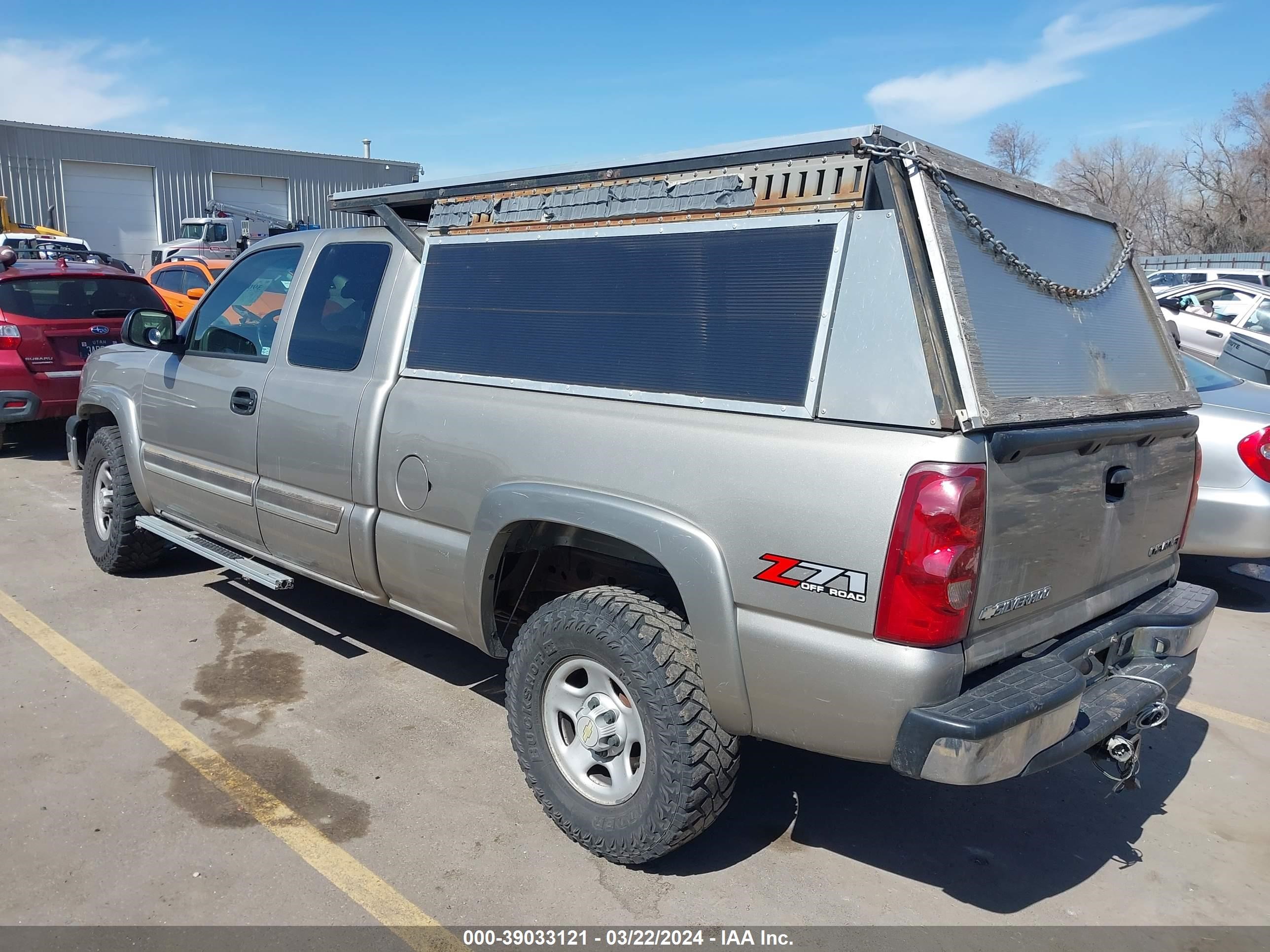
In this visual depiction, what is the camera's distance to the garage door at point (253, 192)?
34.7 metres

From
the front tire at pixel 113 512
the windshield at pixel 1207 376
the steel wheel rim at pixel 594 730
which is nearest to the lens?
the steel wheel rim at pixel 594 730

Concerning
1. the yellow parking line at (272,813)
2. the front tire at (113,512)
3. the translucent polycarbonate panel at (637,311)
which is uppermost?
the translucent polycarbonate panel at (637,311)

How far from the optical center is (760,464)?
2787 millimetres

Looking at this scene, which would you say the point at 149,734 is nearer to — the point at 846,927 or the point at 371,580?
the point at 371,580

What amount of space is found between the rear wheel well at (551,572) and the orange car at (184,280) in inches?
553

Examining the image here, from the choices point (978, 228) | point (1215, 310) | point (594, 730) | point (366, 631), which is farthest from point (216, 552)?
point (1215, 310)

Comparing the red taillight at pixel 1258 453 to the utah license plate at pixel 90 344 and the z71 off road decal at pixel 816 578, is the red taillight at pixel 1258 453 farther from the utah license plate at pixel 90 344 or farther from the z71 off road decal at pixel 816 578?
the utah license plate at pixel 90 344

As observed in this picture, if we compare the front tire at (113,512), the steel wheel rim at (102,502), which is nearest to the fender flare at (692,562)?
the front tire at (113,512)

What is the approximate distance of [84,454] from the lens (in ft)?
20.9

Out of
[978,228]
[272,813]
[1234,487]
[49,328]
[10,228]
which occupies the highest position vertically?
[10,228]

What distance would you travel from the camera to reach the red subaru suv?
28.6 ft

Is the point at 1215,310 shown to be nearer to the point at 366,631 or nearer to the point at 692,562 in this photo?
the point at 366,631

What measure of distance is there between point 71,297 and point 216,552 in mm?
5562

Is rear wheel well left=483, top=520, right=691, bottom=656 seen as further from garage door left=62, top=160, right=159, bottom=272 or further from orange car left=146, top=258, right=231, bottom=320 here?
garage door left=62, top=160, right=159, bottom=272
